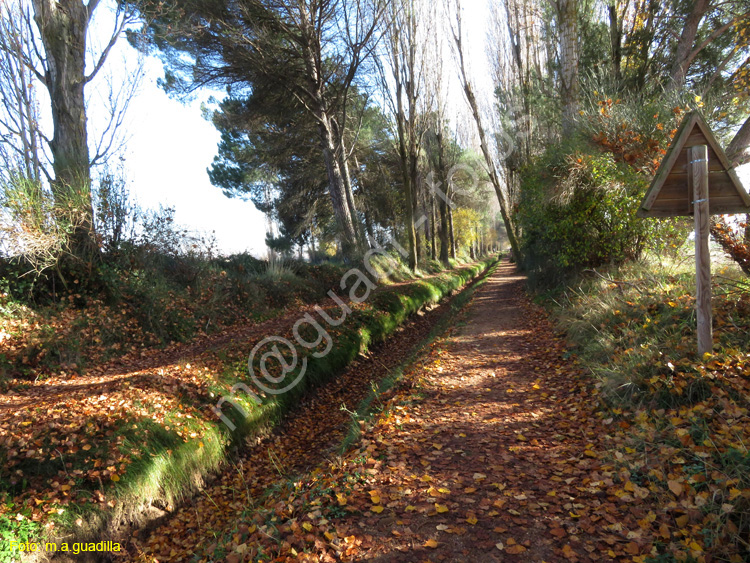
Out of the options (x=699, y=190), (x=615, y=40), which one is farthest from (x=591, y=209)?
(x=615, y=40)

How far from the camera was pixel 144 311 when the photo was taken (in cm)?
784

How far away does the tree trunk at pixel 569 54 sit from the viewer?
9398 millimetres

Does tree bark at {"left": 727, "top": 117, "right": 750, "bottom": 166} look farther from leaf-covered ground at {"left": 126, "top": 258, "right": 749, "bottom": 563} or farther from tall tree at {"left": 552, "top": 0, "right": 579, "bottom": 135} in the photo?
leaf-covered ground at {"left": 126, "top": 258, "right": 749, "bottom": 563}

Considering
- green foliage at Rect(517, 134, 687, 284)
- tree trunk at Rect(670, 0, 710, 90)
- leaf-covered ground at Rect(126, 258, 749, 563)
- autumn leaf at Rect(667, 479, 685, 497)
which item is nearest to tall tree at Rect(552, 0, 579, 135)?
green foliage at Rect(517, 134, 687, 284)

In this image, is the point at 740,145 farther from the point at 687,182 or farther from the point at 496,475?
the point at 496,475

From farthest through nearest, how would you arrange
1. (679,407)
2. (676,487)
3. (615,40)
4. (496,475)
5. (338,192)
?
(338,192) < (615,40) < (679,407) < (496,475) < (676,487)

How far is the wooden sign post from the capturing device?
11.8 ft

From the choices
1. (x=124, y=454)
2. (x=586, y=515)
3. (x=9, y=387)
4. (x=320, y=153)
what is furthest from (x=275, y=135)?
(x=586, y=515)

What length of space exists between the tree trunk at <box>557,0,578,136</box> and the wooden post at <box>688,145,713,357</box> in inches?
250

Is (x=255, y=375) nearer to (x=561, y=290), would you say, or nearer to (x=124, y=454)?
(x=124, y=454)

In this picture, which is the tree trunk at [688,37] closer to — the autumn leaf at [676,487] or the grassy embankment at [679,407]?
the grassy embankment at [679,407]

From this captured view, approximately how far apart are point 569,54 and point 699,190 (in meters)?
7.84

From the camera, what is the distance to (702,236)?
363 centimetres

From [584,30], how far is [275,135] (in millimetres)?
11180
